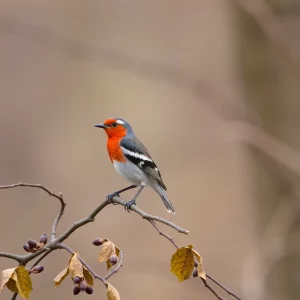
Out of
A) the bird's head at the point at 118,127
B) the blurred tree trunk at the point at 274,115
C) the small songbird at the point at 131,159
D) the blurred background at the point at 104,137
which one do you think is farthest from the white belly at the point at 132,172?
the blurred background at the point at 104,137

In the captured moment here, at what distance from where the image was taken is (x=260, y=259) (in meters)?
3.23

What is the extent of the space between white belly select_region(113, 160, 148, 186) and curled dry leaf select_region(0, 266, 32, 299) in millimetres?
1426

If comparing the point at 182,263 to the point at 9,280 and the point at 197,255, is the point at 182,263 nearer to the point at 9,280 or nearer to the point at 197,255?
the point at 197,255

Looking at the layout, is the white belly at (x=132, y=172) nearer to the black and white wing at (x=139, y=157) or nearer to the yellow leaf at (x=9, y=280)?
the black and white wing at (x=139, y=157)

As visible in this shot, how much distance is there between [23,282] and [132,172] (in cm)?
146

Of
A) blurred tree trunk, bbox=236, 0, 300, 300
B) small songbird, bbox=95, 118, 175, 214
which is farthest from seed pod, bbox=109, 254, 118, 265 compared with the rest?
blurred tree trunk, bbox=236, 0, 300, 300

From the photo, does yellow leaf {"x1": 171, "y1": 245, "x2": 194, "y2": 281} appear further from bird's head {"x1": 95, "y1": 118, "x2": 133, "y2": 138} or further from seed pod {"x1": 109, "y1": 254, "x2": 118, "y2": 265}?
bird's head {"x1": 95, "y1": 118, "x2": 133, "y2": 138}

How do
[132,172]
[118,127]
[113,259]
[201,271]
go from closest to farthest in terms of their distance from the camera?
[201,271]
[113,259]
[132,172]
[118,127]

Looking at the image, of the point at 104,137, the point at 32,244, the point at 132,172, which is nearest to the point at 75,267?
the point at 32,244

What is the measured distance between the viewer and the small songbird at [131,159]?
2934 mm

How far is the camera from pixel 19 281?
1495mm

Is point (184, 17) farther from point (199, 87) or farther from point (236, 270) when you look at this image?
point (199, 87)

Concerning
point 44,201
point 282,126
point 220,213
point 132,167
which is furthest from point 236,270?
point 132,167

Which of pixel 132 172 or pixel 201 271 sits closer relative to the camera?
pixel 201 271
